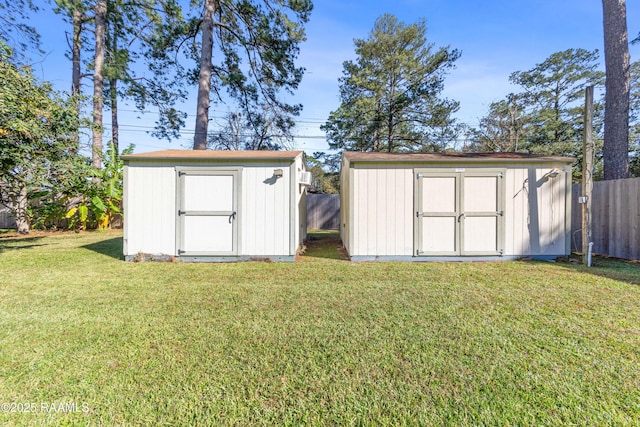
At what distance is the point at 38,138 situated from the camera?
566 cm

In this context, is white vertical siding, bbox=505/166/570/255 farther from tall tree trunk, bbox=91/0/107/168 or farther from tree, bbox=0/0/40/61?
tree, bbox=0/0/40/61

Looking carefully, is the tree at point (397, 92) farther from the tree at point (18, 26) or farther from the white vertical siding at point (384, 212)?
the tree at point (18, 26)

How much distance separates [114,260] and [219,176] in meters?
2.70

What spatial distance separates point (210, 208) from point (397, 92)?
12112mm

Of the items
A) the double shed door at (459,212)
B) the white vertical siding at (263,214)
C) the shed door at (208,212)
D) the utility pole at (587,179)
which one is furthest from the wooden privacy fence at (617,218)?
the shed door at (208,212)

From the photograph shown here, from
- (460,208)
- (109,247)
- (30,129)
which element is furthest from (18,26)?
(460,208)

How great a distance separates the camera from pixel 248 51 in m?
11.3

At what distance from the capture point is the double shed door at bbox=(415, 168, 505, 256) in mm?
5453

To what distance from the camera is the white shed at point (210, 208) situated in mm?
5434

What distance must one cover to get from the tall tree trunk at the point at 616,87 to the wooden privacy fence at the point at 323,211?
8.74 metres

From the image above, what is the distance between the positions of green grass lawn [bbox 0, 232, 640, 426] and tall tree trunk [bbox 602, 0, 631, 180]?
3.95 meters

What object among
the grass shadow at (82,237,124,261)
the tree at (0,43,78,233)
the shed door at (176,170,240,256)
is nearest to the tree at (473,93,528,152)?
the shed door at (176,170,240,256)

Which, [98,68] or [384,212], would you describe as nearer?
[384,212]

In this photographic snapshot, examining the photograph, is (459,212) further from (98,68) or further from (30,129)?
(98,68)
